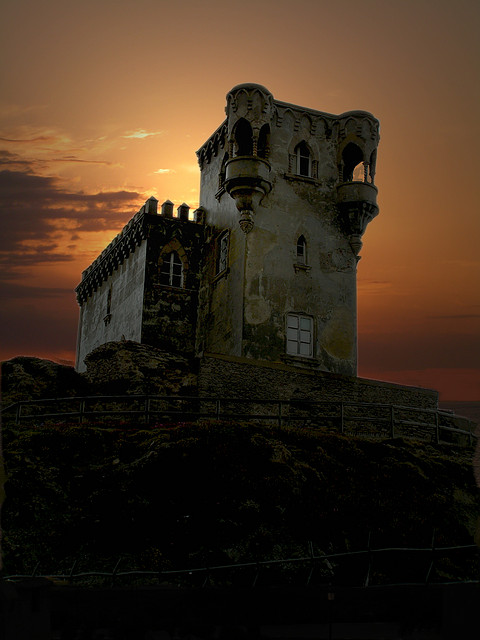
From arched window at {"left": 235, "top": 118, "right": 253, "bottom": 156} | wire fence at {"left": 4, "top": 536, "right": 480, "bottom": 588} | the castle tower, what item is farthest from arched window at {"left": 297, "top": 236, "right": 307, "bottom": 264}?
wire fence at {"left": 4, "top": 536, "right": 480, "bottom": 588}

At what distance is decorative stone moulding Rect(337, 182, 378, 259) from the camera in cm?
2916

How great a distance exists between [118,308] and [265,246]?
892 cm

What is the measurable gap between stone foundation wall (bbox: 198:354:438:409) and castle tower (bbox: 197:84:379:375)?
3275mm

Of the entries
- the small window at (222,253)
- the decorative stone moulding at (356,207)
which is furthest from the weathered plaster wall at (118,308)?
the decorative stone moulding at (356,207)

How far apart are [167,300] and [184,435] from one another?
13.7 meters

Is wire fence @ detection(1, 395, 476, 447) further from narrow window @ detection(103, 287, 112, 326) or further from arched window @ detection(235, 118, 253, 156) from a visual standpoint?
narrow window @ detection(103, 287, 112, 326)

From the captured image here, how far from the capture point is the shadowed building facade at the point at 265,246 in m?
27.1

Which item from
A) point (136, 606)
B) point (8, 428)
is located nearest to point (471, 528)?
point (136, 606)

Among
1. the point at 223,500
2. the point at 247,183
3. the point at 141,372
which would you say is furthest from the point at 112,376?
the point at 223,500

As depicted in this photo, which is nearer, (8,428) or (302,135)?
(8,428)

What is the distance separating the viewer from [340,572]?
1338 centimetres

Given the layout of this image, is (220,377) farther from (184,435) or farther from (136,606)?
(136,606)

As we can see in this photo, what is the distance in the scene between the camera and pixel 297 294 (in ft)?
91.2

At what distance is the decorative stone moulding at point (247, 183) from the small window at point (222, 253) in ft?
6.39
